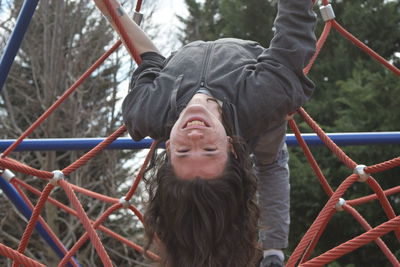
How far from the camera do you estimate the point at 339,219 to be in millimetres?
3555

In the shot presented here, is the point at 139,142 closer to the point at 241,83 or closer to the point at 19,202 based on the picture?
the point at 19,202

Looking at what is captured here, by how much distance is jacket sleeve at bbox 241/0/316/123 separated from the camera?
1.02 meters

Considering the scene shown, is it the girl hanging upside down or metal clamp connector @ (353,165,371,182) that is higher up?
the girl hanging upside down

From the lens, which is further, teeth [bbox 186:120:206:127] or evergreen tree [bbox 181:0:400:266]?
evergreen tree [bbox 181:0:400:266]

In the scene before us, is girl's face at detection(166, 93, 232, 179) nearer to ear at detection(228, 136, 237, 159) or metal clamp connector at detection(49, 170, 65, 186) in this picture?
ear at detection(228, 136, 237, 159)

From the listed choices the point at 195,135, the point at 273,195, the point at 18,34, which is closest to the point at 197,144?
the point at 195,135

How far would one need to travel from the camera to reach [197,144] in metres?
0.96

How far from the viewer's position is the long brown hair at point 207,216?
966mm

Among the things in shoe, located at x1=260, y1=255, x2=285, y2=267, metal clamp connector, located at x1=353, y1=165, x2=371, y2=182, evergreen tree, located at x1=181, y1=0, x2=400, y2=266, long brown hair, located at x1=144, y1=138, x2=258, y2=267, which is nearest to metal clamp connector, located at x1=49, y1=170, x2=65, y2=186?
long brown hair, located at x1=144, y1=138, x2=258, y2=267

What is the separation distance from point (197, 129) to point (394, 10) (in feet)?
11.3

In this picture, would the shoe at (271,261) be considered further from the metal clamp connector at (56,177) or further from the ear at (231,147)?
the metal clamp connector at (56,177)

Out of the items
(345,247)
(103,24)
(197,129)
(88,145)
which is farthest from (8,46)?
(103,24)

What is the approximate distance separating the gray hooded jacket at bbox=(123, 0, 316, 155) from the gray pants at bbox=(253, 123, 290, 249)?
0.31 ft

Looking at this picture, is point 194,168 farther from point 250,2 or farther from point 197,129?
point 250,2
